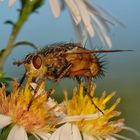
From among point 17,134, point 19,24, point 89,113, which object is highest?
point 19,24

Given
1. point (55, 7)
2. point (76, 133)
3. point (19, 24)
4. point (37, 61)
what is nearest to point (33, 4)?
point (19, 24)

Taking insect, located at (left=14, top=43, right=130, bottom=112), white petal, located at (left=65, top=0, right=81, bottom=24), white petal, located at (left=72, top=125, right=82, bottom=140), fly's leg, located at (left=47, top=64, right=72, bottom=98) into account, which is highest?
white petal, located at (left=65, top=0, right=81, bottom=24)

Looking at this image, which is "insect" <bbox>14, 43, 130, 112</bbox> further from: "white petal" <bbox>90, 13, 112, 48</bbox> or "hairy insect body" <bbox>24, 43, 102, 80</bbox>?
"white petal" <bbox>90, 13, 112, 48</bbox>

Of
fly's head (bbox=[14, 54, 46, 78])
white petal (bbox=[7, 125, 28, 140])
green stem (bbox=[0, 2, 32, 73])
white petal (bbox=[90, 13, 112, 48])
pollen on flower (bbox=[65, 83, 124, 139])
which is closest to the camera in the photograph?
white petal (bbox=[7, 125, 28, 140])

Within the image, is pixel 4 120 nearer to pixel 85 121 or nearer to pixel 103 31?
pixel 85 121

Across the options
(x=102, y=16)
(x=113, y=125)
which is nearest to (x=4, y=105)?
(x=113, y=125)

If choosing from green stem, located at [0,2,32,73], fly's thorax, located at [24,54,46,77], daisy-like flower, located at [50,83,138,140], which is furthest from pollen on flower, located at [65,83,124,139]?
green stem, located at [0,2,32,73]

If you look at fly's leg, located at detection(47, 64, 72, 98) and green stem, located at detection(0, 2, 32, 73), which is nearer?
fly's leg, located at detection(47, 64, 72, 98)
